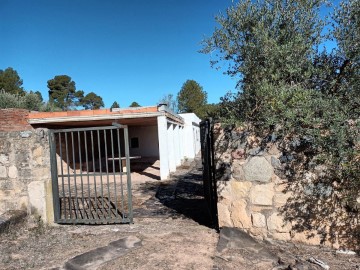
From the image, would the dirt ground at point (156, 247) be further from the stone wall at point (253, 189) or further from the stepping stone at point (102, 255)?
the stone wall at point (253, 189)

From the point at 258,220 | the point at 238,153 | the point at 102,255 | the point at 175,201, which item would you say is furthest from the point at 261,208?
the point at 175,201

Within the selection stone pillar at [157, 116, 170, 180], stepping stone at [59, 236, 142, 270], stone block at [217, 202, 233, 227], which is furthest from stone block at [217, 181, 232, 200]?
stone pillar at [157, 116, 170, 180]

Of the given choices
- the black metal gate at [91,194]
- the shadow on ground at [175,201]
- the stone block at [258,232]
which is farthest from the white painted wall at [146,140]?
the stone block at [258,232]

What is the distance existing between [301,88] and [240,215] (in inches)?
79.0

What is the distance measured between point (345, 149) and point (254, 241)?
67.7 inches

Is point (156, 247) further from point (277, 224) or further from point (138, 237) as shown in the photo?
point (277, 224)

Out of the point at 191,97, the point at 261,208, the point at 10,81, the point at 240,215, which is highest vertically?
the point at 10,81

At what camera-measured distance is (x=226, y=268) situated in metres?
3.28

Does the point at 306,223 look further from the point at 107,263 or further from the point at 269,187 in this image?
the point at 107,263

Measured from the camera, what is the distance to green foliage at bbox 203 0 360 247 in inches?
140

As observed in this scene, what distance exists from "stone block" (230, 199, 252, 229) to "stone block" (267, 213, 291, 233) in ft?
0.95

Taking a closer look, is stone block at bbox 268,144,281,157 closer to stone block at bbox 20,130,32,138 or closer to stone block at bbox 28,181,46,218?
stone block at bbox 28,181,46,218

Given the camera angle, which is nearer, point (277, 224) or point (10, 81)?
point (277, 224)

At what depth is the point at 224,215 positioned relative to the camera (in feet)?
13.8
